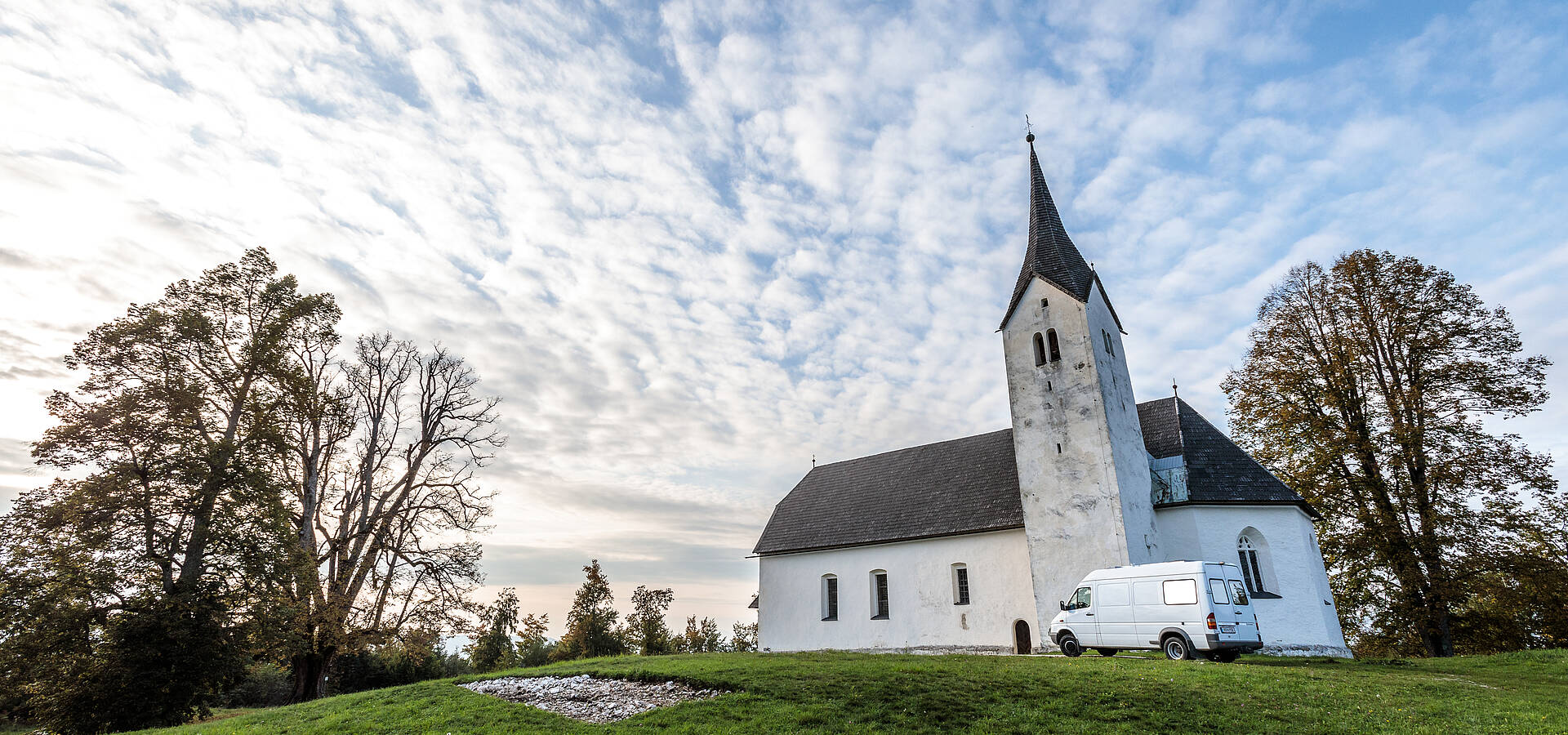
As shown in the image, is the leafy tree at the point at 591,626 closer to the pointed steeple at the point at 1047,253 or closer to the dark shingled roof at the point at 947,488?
the dark shingled roof at the point at 947,488

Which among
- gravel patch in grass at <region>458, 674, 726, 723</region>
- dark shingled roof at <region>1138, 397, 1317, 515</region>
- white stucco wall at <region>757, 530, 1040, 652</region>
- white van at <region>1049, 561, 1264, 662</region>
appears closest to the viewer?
gravel patch in grass at <region>458, 674, 726, 723</region>

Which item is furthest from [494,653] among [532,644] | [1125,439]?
[1125,439]

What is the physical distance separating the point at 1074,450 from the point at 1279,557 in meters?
6.50

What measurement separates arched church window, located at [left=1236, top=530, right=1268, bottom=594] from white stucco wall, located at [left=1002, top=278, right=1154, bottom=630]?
2676mm

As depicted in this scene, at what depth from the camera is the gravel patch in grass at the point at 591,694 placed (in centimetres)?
1180

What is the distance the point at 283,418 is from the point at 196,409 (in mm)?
2769

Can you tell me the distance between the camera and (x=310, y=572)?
69.5ft

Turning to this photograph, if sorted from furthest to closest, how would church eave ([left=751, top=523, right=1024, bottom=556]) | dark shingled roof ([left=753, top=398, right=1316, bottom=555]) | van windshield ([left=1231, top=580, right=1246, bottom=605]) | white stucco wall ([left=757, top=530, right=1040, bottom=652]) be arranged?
church eave ([left=751, top=523, right=1024, bottom=556]) < white stucco wall ([left=757, top=530, right=1040, bottom=652]) < dark shingled roof ([left=753, top=398, right=1316, bottom=555]) < van windshield ([left=1231, top=580, right=1246, bottom=605])

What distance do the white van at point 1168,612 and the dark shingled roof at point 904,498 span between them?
19.8 ft

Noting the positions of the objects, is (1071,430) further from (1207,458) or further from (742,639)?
(742,639)

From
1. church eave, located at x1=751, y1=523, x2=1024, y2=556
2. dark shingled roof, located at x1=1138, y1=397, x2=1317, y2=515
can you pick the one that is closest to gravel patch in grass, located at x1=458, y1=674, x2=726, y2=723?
church eave, located at x1=751, y1=523, x2=1024, y2=556

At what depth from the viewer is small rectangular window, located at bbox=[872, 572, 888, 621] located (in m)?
27.0

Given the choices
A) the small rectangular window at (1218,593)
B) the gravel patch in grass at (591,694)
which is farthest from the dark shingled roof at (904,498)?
the gravel patch in grass at (591,694)

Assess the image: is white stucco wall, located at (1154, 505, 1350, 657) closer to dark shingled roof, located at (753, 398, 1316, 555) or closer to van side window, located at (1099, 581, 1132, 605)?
dark shingled roof, located at (753, 398, 1316, 555)
